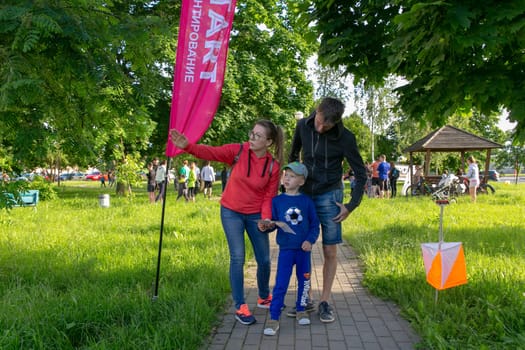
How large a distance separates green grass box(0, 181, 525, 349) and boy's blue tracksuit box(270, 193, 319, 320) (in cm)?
70

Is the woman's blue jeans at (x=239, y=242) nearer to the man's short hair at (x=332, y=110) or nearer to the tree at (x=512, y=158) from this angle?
the man's short hair at (x=332, y=110)

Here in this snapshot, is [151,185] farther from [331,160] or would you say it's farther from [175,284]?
[331,160]

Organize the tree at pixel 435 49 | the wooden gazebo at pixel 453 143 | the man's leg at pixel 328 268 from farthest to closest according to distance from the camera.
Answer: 1. the wooden gazebo at pixel 453 143
2. the man's leg at pixel 328 268
3. the tree at pixel 435 49

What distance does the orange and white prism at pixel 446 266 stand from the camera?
4.18 meters

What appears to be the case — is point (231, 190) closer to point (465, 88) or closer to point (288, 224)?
point (288, 224)

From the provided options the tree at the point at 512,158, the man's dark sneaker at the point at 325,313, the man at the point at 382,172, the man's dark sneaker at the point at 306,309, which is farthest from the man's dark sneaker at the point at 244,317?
the tree at the point at 512,158

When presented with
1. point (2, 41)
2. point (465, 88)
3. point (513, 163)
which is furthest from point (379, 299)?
point (513, 163)

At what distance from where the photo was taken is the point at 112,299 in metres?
4.18

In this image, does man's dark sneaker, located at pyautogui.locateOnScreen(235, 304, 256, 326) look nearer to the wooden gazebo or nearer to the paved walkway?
the paved walkway

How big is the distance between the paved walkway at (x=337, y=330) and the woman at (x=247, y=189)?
27 cm

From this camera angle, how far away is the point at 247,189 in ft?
13.3

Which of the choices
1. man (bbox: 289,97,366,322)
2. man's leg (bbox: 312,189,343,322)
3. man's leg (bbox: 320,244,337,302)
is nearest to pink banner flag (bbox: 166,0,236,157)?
man (bbox: 289,97,366,322)

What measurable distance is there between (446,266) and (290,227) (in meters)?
1.54

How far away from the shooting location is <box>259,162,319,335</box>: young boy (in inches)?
154
